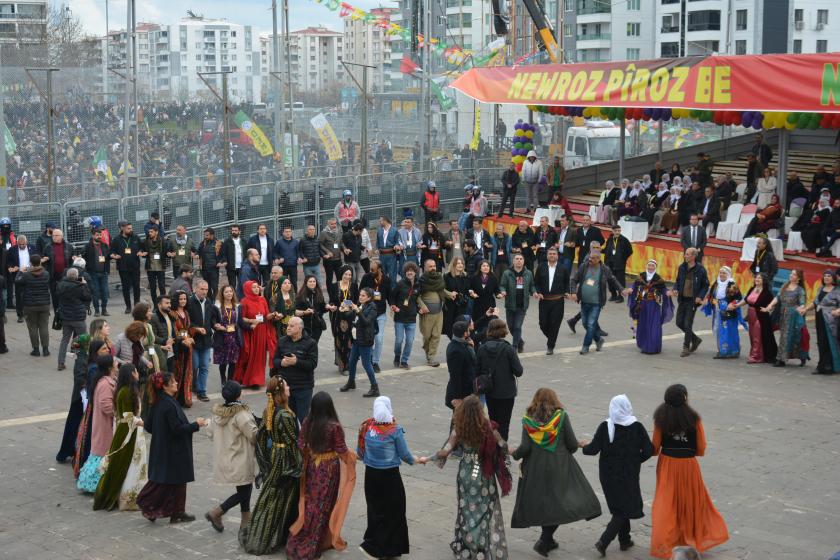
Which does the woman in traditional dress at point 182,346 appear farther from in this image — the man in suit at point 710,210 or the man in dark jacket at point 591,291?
the man in suit at point 710,210

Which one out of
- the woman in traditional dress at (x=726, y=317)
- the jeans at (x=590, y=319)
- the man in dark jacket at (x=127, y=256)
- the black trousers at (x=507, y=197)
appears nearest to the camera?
the woman in traditional dress at (x=726, y=317)

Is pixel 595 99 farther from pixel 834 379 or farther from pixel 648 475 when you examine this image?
pixel 648 475

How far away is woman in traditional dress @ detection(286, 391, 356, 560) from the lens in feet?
29.8

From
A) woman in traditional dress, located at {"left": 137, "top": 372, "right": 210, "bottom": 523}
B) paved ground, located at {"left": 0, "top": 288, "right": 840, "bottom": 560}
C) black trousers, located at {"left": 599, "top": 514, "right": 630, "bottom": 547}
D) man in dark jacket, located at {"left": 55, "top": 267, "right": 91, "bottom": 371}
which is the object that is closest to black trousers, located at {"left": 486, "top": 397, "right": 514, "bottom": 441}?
paved ground, located at {"left": 0, "top": 288, "right": 840, "bottom": 560}

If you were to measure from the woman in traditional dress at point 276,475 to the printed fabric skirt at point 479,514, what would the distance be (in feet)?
4.44

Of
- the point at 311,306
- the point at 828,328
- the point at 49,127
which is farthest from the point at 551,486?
the point at 49,127

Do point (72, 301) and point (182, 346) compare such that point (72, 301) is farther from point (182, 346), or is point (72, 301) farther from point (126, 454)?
point (126, 454)

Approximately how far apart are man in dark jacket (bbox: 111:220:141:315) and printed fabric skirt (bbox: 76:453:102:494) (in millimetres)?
9990

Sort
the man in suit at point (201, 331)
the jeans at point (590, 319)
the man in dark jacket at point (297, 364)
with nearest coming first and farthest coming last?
the man in dark jacket at point (297, 364) → the man in suit at point (201, 331) → the jeans at point (590, 319)

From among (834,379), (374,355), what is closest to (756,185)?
(834,379)

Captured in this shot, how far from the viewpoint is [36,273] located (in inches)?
685

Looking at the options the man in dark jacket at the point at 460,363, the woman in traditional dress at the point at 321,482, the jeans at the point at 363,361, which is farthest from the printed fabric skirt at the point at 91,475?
the jeans at the point at 363,361

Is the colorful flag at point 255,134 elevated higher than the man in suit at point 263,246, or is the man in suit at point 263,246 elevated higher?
the colorful flag at point 255,134

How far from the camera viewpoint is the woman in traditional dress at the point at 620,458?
9227 mm
